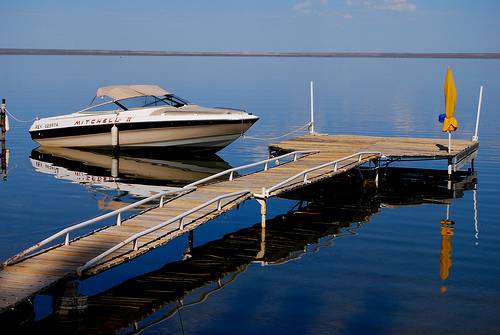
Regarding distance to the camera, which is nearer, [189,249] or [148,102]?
[189,249]

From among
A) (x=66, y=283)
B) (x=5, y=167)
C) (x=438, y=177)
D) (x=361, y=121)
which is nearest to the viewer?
(x=66, y=283)

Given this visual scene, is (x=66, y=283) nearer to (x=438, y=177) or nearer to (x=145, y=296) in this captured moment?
(x=145, y=296)

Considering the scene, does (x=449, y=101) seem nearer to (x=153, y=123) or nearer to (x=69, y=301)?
(x=153, y=123)

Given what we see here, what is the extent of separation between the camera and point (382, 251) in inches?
828

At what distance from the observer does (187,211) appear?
18.9m

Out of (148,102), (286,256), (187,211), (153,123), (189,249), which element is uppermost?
(148,102)

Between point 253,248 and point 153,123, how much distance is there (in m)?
14.8

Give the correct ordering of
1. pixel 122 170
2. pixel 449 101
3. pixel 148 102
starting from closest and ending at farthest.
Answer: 1. pixel 449 101
2. pixel 122 170
3. pixel 148 102

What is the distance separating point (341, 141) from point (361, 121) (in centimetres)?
2022

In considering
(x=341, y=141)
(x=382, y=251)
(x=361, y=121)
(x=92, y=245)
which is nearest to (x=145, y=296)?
(x=92, y=245)

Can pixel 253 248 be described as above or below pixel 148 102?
below

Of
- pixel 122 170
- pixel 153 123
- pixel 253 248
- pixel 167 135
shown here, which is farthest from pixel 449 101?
pixel 122 170

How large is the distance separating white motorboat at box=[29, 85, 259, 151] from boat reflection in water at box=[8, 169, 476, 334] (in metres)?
6.35

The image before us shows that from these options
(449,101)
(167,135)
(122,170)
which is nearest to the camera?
(449,101)
